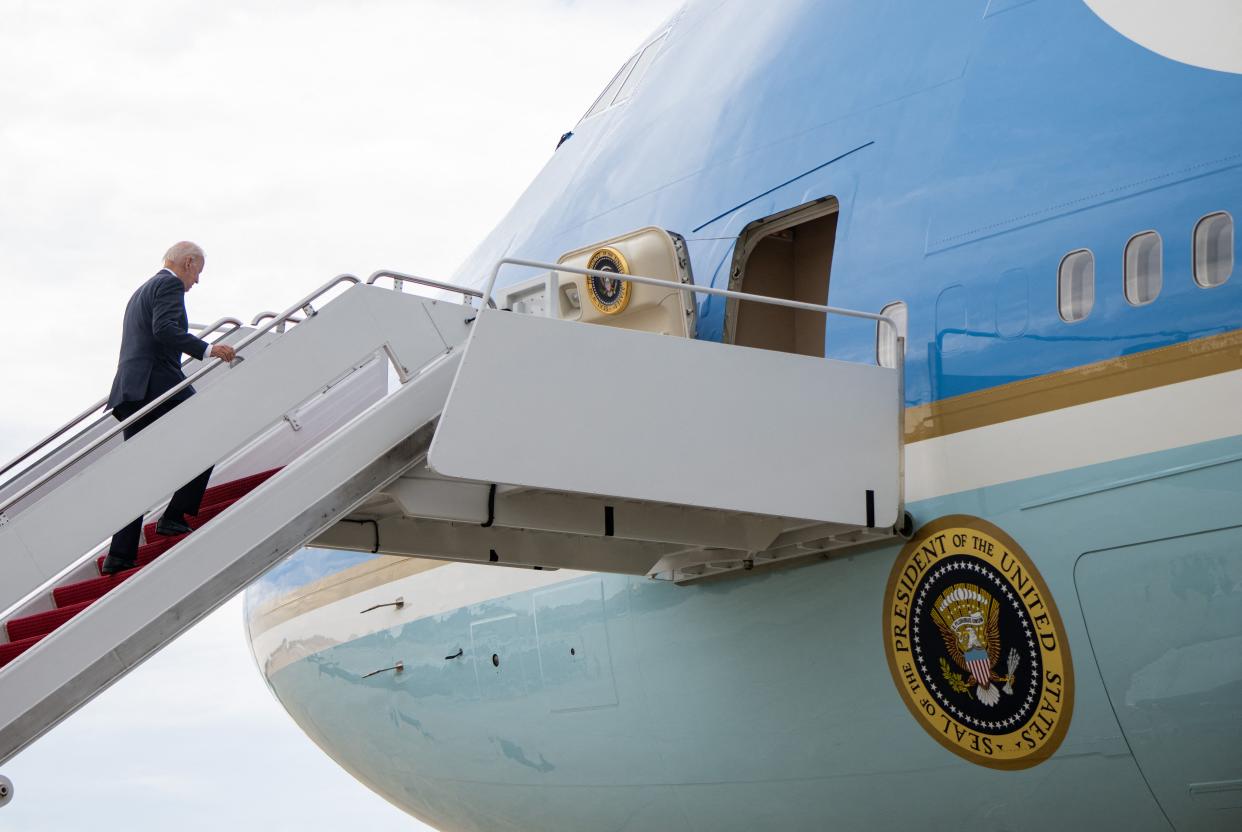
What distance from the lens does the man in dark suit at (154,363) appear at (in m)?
8.02

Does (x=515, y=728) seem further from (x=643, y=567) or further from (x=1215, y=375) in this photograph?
(x=1215, y=375)

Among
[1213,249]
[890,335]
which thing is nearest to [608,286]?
[890,335]

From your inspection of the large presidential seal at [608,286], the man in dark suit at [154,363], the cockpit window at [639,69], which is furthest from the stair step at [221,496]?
the cockpit window at [639,69]

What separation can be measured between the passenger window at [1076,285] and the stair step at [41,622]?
509cm

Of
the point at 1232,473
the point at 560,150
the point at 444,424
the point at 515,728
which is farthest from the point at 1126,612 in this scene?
the point at 560,150

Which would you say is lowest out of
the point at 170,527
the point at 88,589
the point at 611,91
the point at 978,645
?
the point at 978,645

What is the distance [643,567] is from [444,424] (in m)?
2.73

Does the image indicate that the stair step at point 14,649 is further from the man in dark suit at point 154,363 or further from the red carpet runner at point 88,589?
the man in dark suit at point 154,363

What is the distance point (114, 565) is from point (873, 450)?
4047 millimetres

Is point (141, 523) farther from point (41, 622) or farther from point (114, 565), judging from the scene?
point (41, 622)

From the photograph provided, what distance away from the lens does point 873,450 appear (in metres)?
7.80

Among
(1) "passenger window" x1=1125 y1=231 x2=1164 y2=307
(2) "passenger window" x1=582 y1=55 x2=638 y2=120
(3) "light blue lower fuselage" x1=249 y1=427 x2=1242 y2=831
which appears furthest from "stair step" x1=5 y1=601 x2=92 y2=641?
(2) "passenger window" x1=582 y1=55 x2=638 y2=120

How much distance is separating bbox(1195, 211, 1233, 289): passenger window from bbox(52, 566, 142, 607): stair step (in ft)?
17.7

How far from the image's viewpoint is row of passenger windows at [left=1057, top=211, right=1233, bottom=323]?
6.77 m
